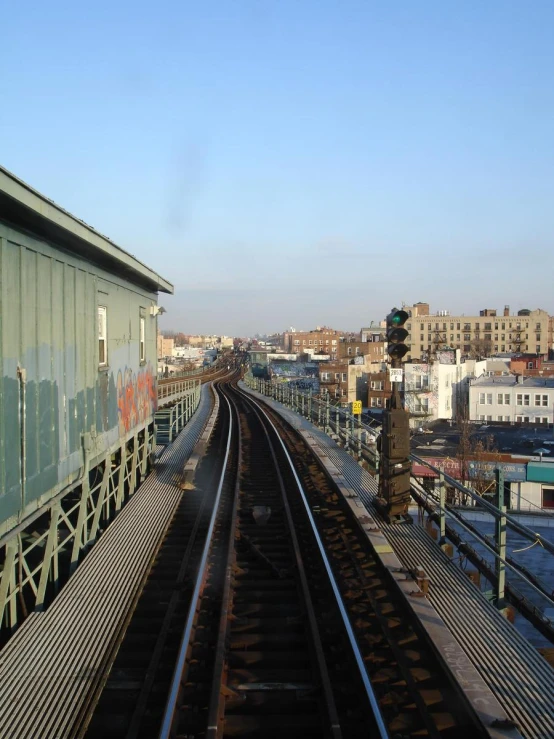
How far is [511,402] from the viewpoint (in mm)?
51406

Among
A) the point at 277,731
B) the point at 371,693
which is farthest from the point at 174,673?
the point at 371,693

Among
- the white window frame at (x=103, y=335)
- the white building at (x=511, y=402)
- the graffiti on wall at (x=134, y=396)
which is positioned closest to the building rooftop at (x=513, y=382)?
the white building at (x=511, y=402)

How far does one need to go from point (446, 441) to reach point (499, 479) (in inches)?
1413

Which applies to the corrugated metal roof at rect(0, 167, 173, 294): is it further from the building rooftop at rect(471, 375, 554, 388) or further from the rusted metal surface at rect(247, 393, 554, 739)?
the building rooftop at rect(471, 375, 554, 388)

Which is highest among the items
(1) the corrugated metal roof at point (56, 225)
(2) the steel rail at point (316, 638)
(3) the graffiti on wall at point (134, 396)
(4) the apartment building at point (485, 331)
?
(4) the apartment building at point (485, 331)

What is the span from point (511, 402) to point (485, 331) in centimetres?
6813

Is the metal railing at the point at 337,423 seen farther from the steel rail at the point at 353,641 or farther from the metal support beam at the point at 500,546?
the metal support beam at the point at 500,546

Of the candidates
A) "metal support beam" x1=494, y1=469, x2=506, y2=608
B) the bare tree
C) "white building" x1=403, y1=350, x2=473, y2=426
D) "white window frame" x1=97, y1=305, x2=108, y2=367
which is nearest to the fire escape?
"white building" x1=403, y1=350, x2=473, y2=426

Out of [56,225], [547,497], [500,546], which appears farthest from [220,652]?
[547,497]

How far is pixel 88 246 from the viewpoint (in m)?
7.63

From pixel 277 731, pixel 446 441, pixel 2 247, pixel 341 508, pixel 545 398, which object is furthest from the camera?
pixel 545 398

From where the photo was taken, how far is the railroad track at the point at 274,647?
439 cm

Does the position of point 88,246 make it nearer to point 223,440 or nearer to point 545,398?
point 223,440

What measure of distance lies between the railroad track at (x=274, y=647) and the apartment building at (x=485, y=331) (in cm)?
10773
